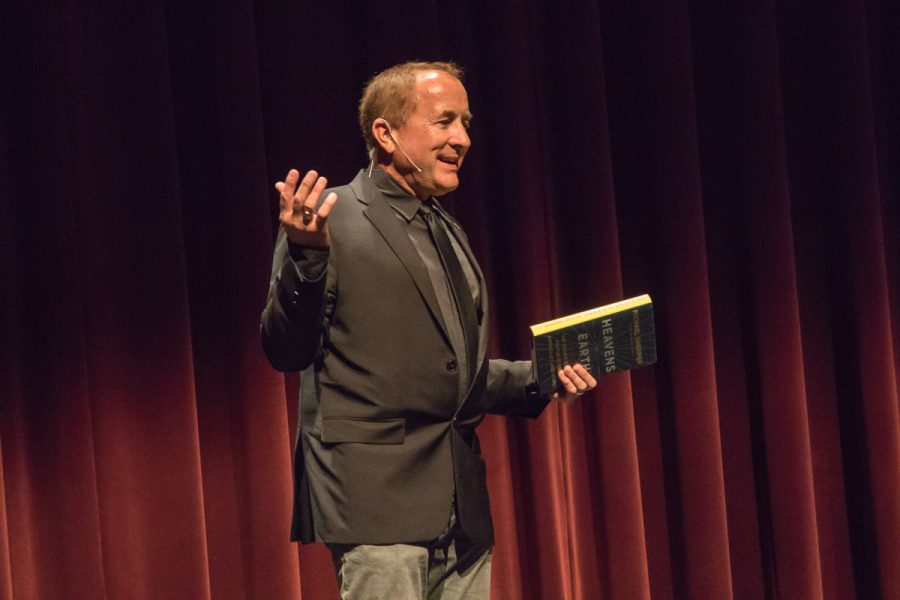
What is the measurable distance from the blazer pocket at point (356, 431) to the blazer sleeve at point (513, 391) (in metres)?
0.32

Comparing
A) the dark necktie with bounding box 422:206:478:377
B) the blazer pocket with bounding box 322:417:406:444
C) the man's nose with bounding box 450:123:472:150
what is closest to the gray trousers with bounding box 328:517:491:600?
the blazer pocket with bounding box 322:417:406:444

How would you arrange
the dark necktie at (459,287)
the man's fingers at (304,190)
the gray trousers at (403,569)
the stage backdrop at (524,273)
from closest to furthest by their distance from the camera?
the man's fingers at (304,190) → the gray trousers at (403,569) → the dark necktie at (459,287) → the stage backdrop at (524,273)

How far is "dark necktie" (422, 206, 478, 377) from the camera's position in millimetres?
1472

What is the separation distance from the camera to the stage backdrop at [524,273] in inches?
83.5

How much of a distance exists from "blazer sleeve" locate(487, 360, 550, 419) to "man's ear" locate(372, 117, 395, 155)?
1.37 feet

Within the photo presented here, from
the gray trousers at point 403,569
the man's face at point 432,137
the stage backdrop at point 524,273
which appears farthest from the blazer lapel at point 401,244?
the stage backdrop at point 524,273

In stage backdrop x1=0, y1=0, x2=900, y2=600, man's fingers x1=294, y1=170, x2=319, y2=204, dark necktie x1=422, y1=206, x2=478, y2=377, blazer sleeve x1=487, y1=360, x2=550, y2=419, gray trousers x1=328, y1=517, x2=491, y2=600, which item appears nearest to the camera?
man's fingers x1=294, y1=170, x2=319, y2=204

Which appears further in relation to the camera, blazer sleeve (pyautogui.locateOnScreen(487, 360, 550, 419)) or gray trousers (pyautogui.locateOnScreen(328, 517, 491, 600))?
blazer sleeve (pyautogui.locateOnScreen(487, 360, 550, 419))

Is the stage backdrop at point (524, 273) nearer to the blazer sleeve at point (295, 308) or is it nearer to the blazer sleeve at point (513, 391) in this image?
the blazer sleeve at point (513, 391)

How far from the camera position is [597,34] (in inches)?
99.0

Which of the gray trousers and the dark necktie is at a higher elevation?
the dark necktie

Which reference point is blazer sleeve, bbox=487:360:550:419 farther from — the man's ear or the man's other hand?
the man's ear

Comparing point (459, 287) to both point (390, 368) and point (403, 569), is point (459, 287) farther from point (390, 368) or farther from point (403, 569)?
point (403, 569)

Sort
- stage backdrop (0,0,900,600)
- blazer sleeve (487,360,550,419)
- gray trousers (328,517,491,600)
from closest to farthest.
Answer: gray trousers (328,517,491,600)
blazer sleeve (487,360,550,419)
stage backdrop (0,0,900,600)
